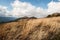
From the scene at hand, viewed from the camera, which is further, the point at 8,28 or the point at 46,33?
the point at 8,28

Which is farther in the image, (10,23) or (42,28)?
(10,23)

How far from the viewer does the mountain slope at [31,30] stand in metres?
23.1

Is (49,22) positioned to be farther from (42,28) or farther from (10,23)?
(10,23)

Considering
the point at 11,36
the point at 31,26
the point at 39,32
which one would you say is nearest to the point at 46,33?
the point at 39,32

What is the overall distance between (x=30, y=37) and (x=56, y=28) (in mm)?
3383

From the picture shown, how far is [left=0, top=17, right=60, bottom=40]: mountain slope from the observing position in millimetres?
23125

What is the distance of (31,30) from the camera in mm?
24000

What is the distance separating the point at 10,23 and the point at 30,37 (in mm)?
3770

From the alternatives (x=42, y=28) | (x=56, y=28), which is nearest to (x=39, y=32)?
(x=42, y=28)

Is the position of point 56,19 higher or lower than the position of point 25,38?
higher

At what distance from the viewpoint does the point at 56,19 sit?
976 inches

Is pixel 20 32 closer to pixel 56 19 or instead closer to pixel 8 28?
pixel 8 28

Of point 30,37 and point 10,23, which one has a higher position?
point 10,23

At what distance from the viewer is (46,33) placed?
910 inches
